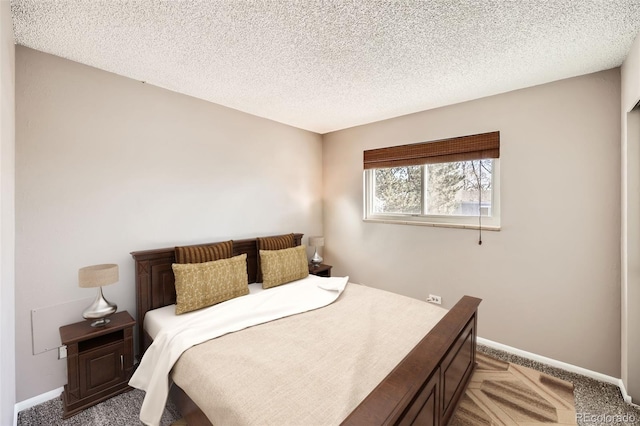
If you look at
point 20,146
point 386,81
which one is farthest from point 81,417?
point 386,81

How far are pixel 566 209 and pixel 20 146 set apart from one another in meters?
4.24

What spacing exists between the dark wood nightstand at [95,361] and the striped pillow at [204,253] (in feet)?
2.00

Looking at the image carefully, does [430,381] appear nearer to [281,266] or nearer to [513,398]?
[513,398]

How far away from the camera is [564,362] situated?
2387mm

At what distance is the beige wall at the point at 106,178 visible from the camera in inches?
76.4

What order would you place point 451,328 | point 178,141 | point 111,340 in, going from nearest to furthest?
point 451,328 < point 111,340 < point 178,141

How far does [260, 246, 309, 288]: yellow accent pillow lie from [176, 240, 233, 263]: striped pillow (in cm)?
36

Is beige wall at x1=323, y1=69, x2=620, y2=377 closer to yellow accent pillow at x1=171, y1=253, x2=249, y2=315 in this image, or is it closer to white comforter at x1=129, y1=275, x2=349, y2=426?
white comforter at x1=129, y1=275, x2=349, y2=426

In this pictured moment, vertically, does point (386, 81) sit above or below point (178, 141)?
above

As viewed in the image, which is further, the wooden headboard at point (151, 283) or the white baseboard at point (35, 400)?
the wooden headboard at point (151, 283)

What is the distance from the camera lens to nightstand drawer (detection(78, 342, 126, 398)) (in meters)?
1.92

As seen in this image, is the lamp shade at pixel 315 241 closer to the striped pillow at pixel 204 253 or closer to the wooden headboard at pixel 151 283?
the striped pillow at pixel 204 253

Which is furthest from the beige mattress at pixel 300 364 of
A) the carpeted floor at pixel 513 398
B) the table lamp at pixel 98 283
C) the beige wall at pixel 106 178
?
the beige wall at pixel 106 178

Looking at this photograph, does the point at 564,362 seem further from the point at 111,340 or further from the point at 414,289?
the point at 111,340
